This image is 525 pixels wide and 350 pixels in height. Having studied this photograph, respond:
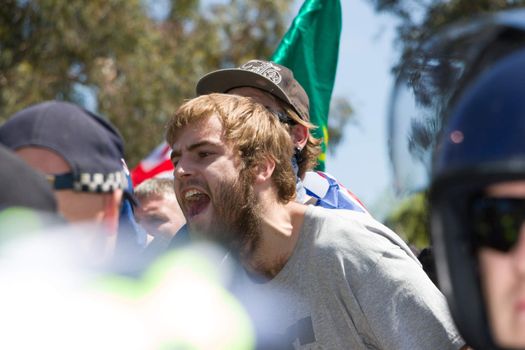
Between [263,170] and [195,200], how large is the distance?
0.93 ft

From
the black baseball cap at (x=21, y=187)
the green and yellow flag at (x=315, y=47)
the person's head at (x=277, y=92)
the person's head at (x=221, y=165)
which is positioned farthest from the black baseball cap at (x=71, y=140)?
the green and yellow flag at (x=315, y=47)

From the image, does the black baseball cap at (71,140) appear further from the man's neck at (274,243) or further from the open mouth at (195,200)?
the open mouth at (195,200)

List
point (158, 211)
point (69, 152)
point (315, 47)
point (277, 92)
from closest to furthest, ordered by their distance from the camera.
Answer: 1. point (69, 152)
2. point (277, 92)
3. point (158, 211)
4. point (315, 47)

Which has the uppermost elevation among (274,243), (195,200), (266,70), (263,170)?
(266,70)

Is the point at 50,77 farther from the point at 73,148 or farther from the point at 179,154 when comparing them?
the point at 73,148

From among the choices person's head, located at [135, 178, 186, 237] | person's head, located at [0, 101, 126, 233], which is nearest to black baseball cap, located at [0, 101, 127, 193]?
person's head, located at [0, 101, 126, 233]

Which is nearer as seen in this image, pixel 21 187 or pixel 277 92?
pixel 21 187

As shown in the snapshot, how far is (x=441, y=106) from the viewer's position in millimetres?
1760

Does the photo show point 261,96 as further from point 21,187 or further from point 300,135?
point 21,187

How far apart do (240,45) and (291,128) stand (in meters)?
17.2

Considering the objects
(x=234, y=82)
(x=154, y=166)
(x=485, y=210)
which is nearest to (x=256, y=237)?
(x=234, y=82)

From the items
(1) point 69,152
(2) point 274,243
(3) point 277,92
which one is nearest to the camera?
(1) point 69,152

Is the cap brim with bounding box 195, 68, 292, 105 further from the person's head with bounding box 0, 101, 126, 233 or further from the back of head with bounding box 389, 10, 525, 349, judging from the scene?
the back of head with bounding box 389, 10, 525, 349

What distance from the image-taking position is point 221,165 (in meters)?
3.76
